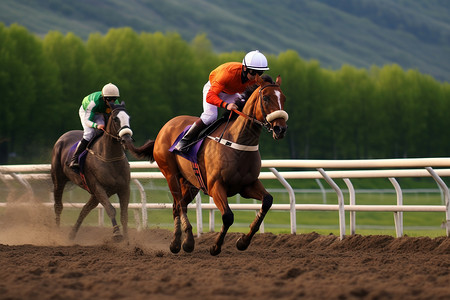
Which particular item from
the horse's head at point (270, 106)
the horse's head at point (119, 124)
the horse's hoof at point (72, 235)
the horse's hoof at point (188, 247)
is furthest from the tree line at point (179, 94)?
the horse's head at point (270, 106)

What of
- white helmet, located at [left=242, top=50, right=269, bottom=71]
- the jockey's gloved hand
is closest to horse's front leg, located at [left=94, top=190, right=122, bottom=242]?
the jockey's gloved hand

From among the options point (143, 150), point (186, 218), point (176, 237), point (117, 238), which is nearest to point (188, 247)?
point (176, 237)

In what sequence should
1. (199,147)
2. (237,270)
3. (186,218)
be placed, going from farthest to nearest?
(186,218) < (199,147) < (237,270)

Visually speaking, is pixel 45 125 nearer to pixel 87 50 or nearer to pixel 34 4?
pixel 87 50

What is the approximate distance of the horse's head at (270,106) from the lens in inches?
248

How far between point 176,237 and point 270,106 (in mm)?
1802

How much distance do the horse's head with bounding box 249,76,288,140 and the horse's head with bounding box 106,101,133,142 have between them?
2.17 meters

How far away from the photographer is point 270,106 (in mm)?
6516

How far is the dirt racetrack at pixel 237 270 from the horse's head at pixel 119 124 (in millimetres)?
1119

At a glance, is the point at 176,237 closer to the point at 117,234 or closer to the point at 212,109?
the point at 117,234

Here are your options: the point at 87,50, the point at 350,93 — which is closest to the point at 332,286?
the point at 87,50

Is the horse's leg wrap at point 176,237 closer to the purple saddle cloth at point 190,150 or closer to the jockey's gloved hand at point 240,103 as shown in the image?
the purple saddle cloth at point 190,150

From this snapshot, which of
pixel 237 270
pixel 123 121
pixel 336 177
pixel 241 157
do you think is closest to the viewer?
pixel 237 270

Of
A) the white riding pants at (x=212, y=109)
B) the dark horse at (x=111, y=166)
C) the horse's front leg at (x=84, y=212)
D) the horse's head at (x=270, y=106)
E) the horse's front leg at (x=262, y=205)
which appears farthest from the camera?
the horse's front leg at (x=84, y=212)
